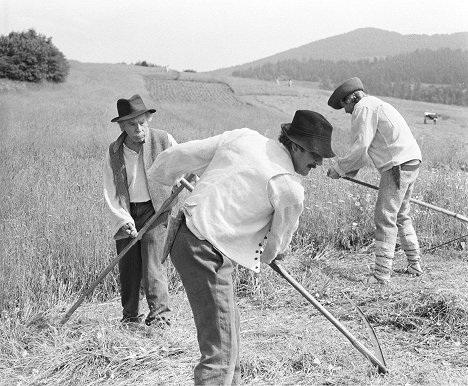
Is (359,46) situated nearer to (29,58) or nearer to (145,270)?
(29,58)

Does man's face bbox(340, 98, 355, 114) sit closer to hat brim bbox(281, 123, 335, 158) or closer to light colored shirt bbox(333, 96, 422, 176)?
light colored shirt bbox(333, 96, 422, 176)

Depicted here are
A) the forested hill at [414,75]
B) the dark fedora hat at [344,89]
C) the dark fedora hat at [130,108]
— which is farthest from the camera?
the forested hill at [414,75]

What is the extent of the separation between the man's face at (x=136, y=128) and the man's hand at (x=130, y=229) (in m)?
0.47

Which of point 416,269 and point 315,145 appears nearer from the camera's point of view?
point 315,145

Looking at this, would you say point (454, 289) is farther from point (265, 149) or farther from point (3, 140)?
point (3, 140)

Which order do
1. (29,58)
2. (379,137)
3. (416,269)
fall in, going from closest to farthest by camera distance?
(379,137) < (416,269) < (29,58)

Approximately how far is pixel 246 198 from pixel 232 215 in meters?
0.09

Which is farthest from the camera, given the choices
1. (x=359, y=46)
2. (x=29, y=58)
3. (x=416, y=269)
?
(x=359, y=46)

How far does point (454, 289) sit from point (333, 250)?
4.60 feet

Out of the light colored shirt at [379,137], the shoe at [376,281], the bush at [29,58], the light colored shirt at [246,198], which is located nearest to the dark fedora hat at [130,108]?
the light colored shirt at [246,198]

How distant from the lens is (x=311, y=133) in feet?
7.40

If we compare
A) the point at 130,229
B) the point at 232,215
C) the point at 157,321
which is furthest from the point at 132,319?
the point at 232,215

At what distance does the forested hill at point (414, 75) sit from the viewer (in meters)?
39.1

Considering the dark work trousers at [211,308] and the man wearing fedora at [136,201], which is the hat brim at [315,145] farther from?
the man wearing fedora at [136,201]
